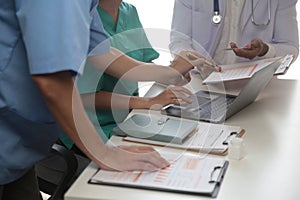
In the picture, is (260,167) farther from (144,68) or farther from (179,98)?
(144,68)

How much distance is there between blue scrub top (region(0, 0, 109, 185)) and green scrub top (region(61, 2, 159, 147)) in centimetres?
27

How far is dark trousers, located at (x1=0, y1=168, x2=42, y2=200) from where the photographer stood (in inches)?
49.5

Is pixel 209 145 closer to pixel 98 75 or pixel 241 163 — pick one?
pixel 241 163

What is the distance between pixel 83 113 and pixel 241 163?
0.40 m

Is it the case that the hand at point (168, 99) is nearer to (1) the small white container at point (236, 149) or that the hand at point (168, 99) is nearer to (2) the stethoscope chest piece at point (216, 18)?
(1) the small white container at point (236, 149)

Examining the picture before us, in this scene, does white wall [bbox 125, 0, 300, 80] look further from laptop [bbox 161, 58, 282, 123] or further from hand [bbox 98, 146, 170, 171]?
hand [bbox 98, 146, 170, 171]

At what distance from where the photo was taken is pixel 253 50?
1713 mm

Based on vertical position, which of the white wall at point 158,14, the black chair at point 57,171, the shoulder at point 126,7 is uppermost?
the shoulder at point 126,7

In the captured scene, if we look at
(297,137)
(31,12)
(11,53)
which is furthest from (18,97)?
(297,137)

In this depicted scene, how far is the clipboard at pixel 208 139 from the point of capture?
1.12m

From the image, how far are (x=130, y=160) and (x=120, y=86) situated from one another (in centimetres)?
61

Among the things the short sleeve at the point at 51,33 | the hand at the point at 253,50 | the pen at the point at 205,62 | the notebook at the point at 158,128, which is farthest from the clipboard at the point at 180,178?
the hand at the point at 253,50

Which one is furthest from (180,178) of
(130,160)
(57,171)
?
(57,171)

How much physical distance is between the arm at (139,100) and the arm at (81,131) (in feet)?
1.09
